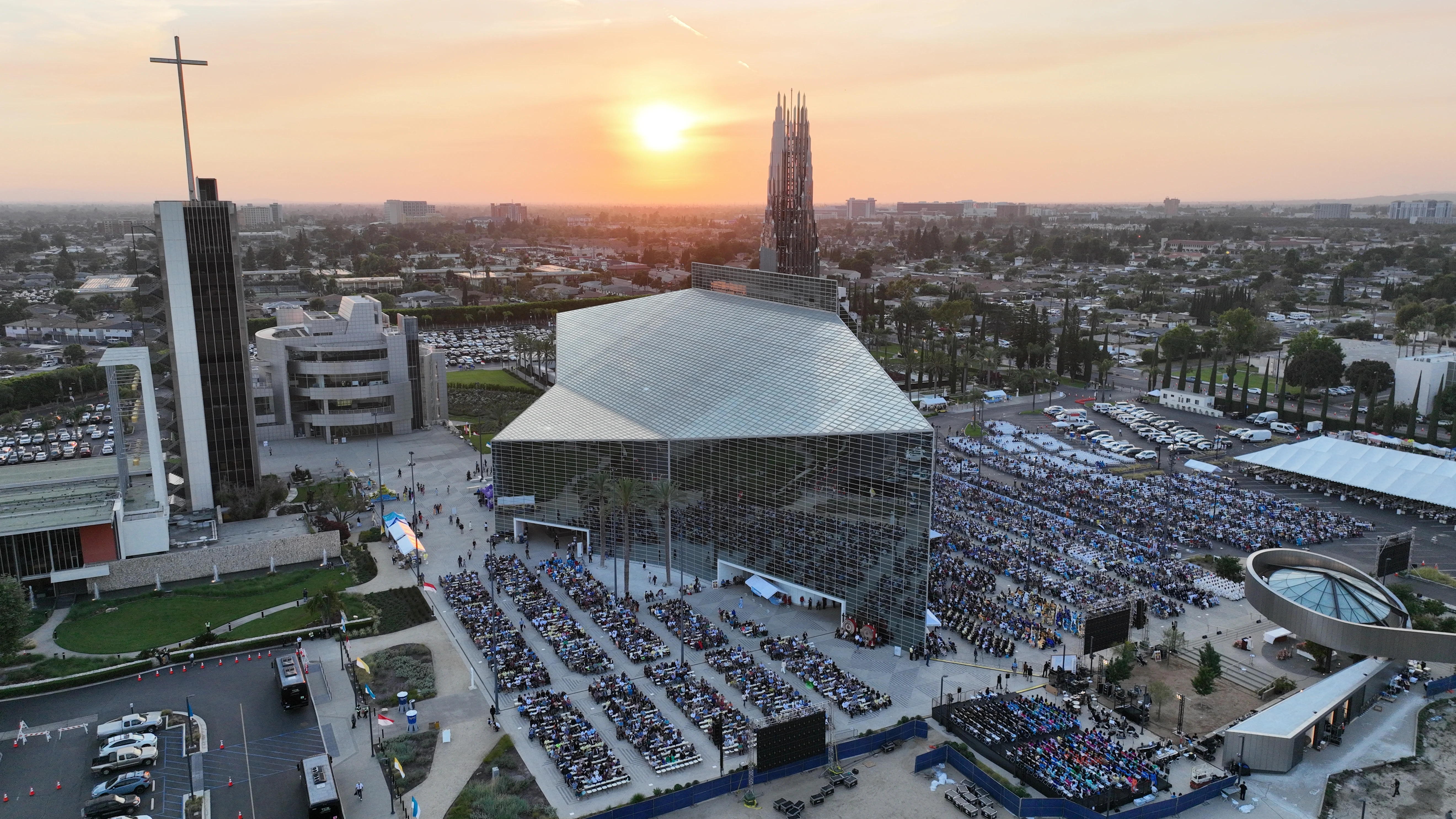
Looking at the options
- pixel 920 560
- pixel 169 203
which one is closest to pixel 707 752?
pixel 920 560

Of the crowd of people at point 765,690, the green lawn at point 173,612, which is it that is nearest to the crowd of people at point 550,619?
the crowd of people at point 765,690

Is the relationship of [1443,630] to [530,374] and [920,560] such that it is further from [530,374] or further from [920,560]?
[530,374]

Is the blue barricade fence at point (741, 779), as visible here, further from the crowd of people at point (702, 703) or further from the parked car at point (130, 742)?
the parked car at point (130, 742)

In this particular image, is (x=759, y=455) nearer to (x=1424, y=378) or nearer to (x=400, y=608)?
(x=400, y=608)

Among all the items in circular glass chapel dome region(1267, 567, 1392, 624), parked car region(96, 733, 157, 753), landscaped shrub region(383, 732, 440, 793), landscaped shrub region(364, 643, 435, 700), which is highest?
circular glass chapel dome region(1267, 567, 1392, 624)

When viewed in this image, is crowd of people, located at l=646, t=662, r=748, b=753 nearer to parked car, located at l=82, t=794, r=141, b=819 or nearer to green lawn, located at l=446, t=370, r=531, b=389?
parked car, located at l=82, t=794, r=141, b=819

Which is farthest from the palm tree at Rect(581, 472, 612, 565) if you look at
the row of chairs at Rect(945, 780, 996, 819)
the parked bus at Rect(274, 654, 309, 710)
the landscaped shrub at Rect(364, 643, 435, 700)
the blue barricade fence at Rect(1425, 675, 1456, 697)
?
the blue barricade fence at Rect(1425, 675, 1456, 697)

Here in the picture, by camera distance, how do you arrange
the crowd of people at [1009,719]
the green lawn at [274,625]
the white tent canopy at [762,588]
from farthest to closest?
the white tent canopy at [762,588] < the green lawn at [274,625] < the crowd of people at [1009,719]
